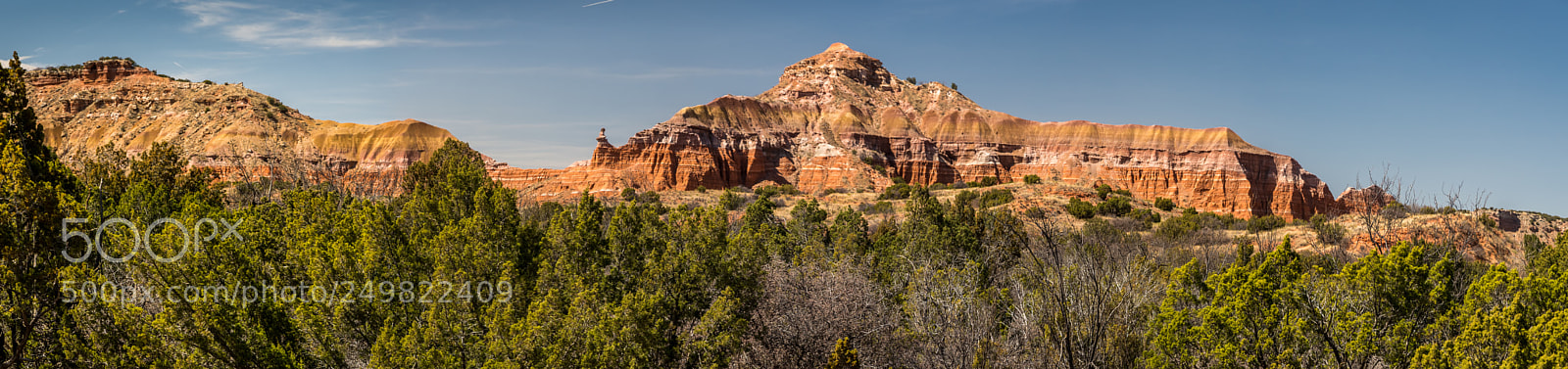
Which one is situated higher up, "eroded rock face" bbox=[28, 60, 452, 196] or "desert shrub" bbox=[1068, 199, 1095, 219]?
"eroded rock face" bbox=[28, 60, 452, 196]

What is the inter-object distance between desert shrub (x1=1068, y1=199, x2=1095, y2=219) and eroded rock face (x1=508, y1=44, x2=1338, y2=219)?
36997mm

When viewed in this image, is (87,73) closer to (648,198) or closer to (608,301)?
(648,198)

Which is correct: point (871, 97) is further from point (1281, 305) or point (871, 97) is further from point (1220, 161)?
point (1281, 305)

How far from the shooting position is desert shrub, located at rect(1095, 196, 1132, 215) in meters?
67.3

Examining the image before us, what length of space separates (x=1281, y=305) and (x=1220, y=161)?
10280 cm

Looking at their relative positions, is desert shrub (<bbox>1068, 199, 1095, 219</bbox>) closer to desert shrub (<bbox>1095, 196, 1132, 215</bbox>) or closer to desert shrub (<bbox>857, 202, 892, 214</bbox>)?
desert shrub (<bbox>1095, 196, 1132, 215</bbox>)

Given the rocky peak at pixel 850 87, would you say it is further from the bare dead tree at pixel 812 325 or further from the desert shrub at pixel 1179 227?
the bare dead tree at pixel 812 325

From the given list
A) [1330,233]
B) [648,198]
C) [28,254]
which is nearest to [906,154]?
[648,198]

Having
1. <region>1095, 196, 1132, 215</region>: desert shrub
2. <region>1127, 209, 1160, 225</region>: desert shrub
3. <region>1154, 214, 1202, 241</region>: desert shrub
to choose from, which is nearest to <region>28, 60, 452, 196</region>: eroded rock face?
<region>1095, 196, 1132, 215</region>: desert shrub

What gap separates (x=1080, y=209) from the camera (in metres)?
63.5

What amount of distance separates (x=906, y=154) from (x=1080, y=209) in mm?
49763

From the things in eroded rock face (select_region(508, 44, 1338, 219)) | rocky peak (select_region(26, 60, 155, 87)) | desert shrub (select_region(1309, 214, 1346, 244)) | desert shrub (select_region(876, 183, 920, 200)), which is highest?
rocky peak (select_region(26, 60, 155, 87))

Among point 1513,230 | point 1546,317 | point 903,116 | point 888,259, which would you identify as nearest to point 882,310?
point 888,259

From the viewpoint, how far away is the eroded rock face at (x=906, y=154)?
103 m
